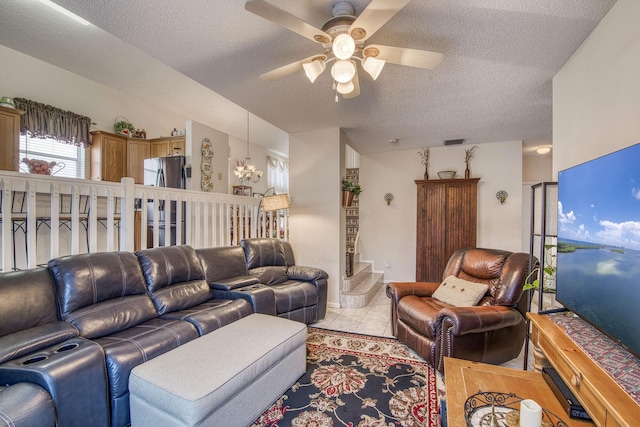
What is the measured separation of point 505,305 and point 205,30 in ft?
10.5

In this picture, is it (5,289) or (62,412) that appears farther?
(5,289)

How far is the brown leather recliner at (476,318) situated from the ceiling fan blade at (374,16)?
206 centimetres

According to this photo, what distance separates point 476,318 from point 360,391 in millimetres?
1049

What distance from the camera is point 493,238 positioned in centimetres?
488

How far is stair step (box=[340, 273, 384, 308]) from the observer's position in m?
3.98

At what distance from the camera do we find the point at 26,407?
116 centimetres

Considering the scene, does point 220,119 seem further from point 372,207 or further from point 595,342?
point 595,342

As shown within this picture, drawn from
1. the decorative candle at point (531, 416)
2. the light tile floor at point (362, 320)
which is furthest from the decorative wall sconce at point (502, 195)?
the decorative candle at point (531, 416)

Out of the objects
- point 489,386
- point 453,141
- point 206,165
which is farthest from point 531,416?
point 206,165

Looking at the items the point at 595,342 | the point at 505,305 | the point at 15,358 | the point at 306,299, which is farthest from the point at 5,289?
the point at 505,305

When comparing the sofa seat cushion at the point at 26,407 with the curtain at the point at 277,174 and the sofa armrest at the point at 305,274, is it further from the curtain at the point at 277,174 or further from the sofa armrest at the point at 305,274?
the curtain at the point at 277,174

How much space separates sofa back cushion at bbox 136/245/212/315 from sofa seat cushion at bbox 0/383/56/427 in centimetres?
103

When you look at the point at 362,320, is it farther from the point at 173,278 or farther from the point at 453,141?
the point at 453,141

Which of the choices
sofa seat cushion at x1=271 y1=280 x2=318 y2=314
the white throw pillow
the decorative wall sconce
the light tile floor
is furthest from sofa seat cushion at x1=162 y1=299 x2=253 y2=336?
the decorative wall sconce
